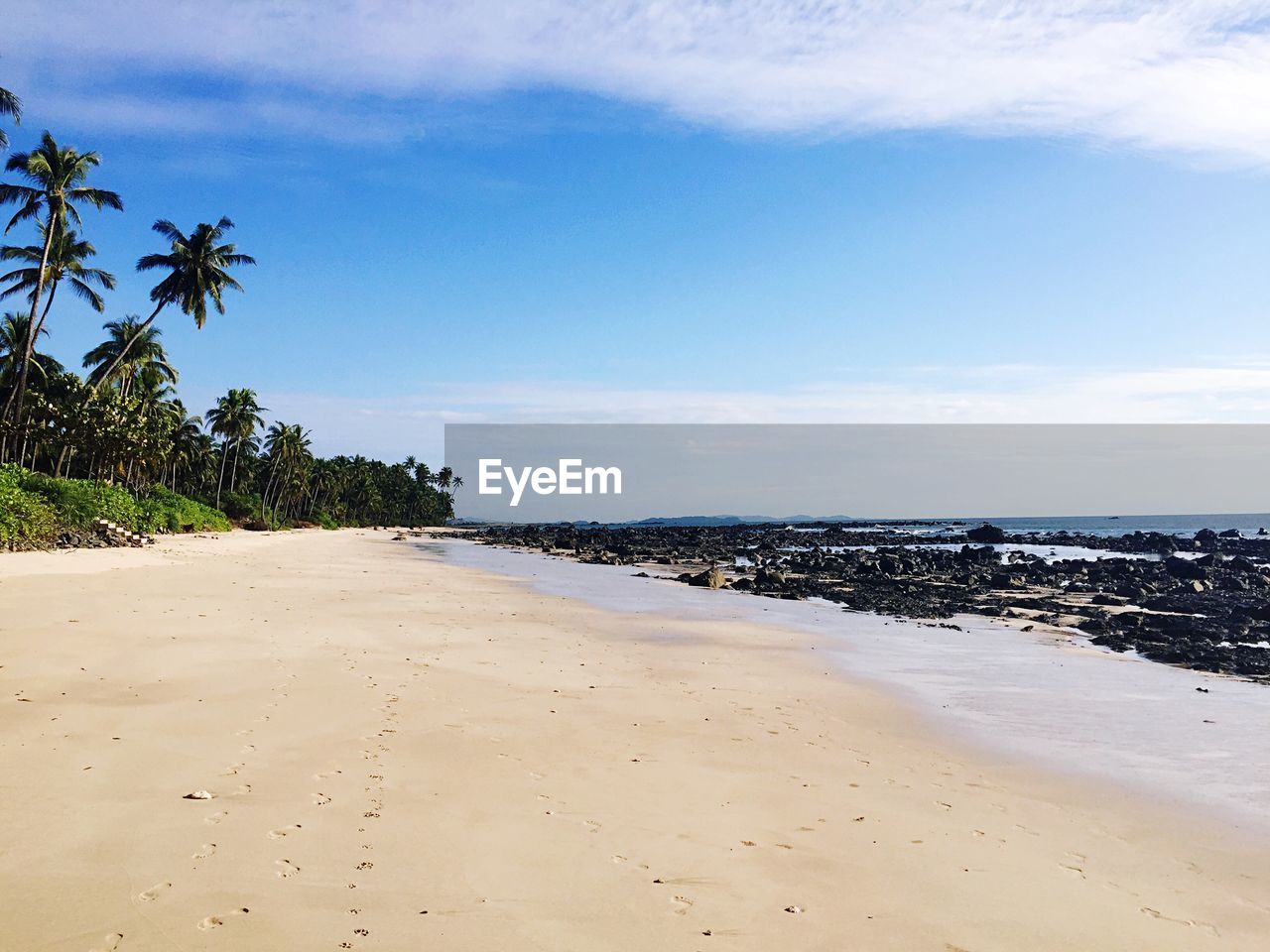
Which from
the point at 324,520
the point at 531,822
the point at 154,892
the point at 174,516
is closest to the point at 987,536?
the point at 174,516

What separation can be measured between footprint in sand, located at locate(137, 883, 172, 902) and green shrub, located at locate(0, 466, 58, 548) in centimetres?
2722

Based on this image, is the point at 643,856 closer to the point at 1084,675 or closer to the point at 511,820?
the point at 511,820

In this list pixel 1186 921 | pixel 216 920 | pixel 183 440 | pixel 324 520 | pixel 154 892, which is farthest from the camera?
pixel 324 520

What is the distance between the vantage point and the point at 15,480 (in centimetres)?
3017

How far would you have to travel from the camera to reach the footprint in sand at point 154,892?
4.48 meters

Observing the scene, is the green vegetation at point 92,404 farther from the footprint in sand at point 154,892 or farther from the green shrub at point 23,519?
the footprint in sand at point 154,892

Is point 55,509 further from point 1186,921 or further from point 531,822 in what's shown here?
point 1186,921

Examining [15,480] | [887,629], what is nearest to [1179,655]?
[887,629]

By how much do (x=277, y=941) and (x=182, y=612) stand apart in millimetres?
13357

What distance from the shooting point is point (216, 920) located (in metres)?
4.28

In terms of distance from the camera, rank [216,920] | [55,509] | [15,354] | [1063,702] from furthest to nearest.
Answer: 1. [15,354]
2. [55,509]
3. [1063,702]
4. [216,920]

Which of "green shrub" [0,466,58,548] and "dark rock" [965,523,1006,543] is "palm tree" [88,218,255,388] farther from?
"dark rock" [965,523,1006,543]

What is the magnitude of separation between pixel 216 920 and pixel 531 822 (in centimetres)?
235

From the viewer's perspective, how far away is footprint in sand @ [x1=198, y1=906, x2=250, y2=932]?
166 inches
